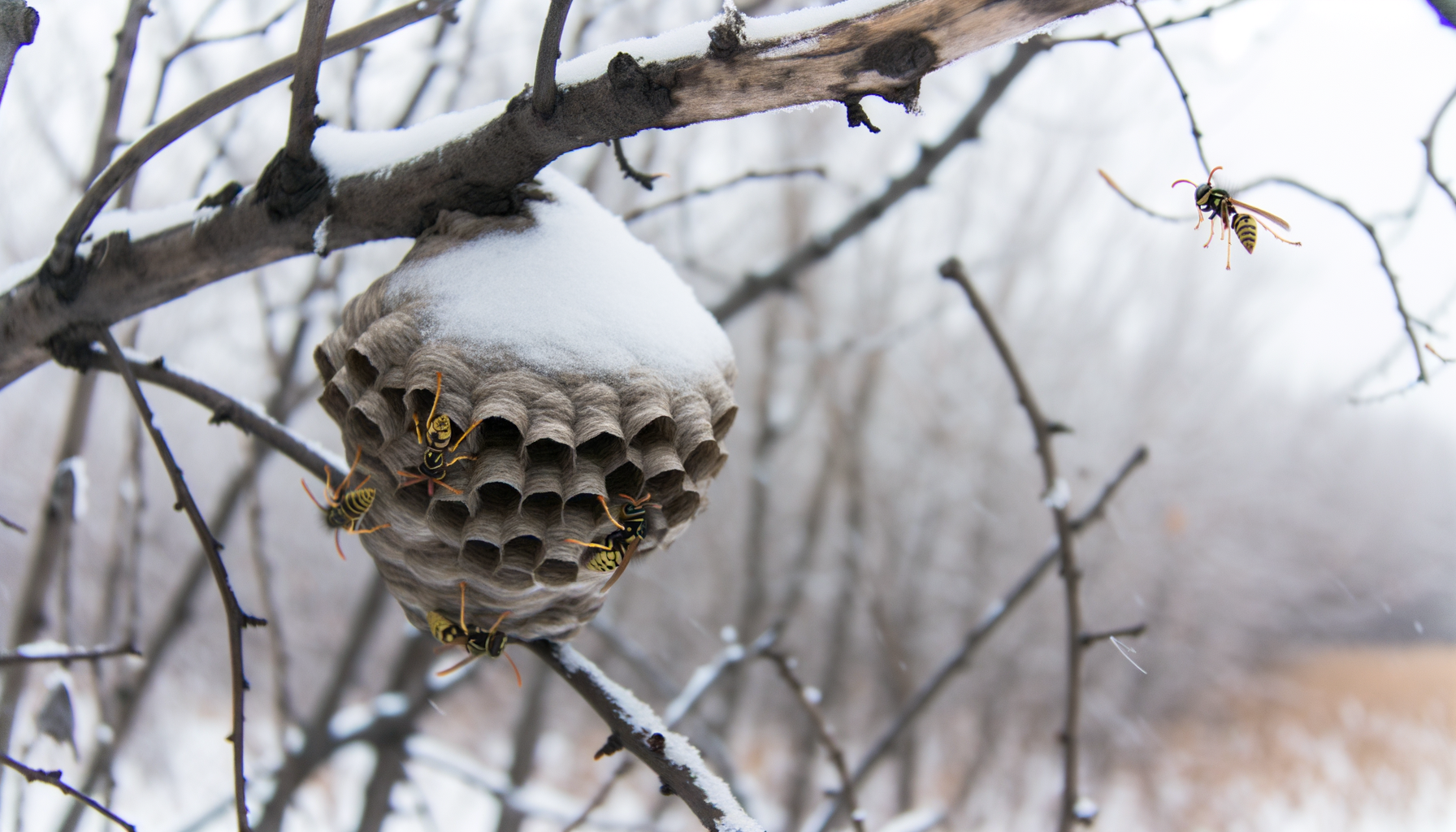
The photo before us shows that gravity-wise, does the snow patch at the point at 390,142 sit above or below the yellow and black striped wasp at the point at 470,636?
above

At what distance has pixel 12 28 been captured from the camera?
100cm

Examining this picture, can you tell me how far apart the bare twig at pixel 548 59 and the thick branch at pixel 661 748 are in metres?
0.70

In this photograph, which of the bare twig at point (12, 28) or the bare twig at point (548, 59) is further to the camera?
the bare twig at point (12, 28)

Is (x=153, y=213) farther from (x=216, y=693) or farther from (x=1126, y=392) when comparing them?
(x=1126, y=392)

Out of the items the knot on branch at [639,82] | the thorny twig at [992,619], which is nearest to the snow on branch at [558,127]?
the knot on branch at [639,82]

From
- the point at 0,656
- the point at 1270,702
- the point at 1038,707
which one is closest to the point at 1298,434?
the point at 1270,702

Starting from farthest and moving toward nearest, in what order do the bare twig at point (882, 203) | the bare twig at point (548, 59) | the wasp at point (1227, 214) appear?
the bare twig at point (882, 203) → the wasp at point (1227, 214) → the bare twig at point (548, 59)

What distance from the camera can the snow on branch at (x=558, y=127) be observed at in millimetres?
871

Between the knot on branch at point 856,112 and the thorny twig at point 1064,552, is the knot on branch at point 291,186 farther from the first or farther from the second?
the thorny twig at point 1064,552

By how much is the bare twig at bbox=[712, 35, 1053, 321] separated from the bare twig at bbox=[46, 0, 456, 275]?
1.27 meters

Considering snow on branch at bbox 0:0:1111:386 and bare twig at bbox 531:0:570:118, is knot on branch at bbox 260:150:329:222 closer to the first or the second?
snow on branch at bbox 0:0:1111:386

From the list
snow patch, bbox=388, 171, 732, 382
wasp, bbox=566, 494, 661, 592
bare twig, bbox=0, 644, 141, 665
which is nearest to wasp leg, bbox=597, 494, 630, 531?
wasp, bbox=566, 494, 661, 592

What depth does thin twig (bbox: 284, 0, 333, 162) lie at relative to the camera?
3.04 feet

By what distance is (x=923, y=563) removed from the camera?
10.3m
